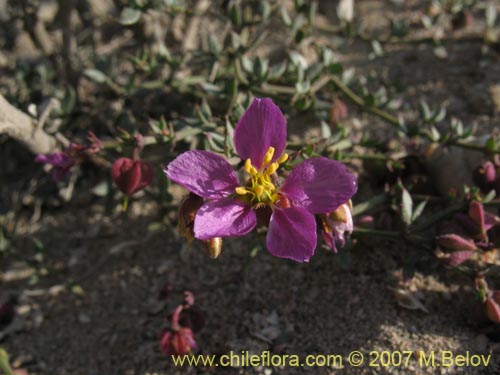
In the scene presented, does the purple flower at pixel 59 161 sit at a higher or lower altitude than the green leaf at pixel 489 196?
higher

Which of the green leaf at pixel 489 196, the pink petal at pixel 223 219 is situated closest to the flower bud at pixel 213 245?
the pink petal at pixel 223 219

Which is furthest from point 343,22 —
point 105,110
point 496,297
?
point 496,297

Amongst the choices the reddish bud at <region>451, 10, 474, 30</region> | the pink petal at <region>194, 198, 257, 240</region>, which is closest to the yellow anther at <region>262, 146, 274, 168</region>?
the pink petal at <region>194, 198, 257, 240</region>

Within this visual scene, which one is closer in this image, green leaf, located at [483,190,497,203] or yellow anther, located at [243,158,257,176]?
yellow anther, located at [243,158,257,176]

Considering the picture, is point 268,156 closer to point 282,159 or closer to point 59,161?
point 282,159

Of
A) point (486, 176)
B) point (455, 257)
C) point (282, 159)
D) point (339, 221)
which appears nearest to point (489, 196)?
point (486, 176)

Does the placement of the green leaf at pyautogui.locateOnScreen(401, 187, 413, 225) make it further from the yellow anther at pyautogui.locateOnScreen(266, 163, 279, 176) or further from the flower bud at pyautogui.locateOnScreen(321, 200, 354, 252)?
the yellow anther at pyautogui.locateOnScreen(266, 163, 279, 176)

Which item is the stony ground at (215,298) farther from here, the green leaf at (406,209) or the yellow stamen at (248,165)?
the yellow stamen at (248,165)
